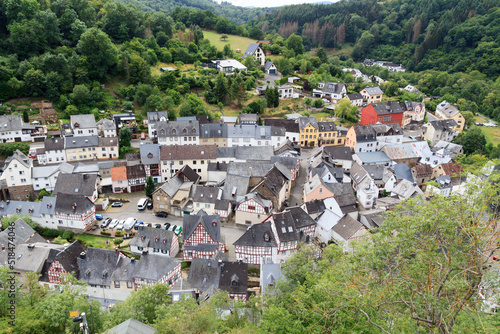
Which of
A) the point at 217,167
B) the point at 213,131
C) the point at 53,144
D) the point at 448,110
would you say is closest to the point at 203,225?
the point at 217,167

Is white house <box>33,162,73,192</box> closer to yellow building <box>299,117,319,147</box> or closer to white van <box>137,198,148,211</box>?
white van <box>137,198,148,211</box>

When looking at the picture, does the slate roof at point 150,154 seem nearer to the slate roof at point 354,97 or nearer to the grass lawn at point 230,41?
the slate roof at point 354,97

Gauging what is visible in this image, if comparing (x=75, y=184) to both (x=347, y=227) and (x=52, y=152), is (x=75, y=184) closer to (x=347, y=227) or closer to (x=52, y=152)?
(x=52, y=152)

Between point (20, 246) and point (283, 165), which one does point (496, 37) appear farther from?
point (20, 246)

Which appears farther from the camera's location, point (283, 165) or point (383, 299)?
point (283, 165)

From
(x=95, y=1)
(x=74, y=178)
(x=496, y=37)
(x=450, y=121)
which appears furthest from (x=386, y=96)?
(x=95, y=1)

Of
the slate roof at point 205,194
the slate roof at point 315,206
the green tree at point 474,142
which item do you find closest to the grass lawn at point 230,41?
the green tree at point 474,142

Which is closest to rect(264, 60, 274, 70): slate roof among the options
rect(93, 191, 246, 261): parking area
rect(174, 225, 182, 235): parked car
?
rect(93, 191, 246, 261): parking area
